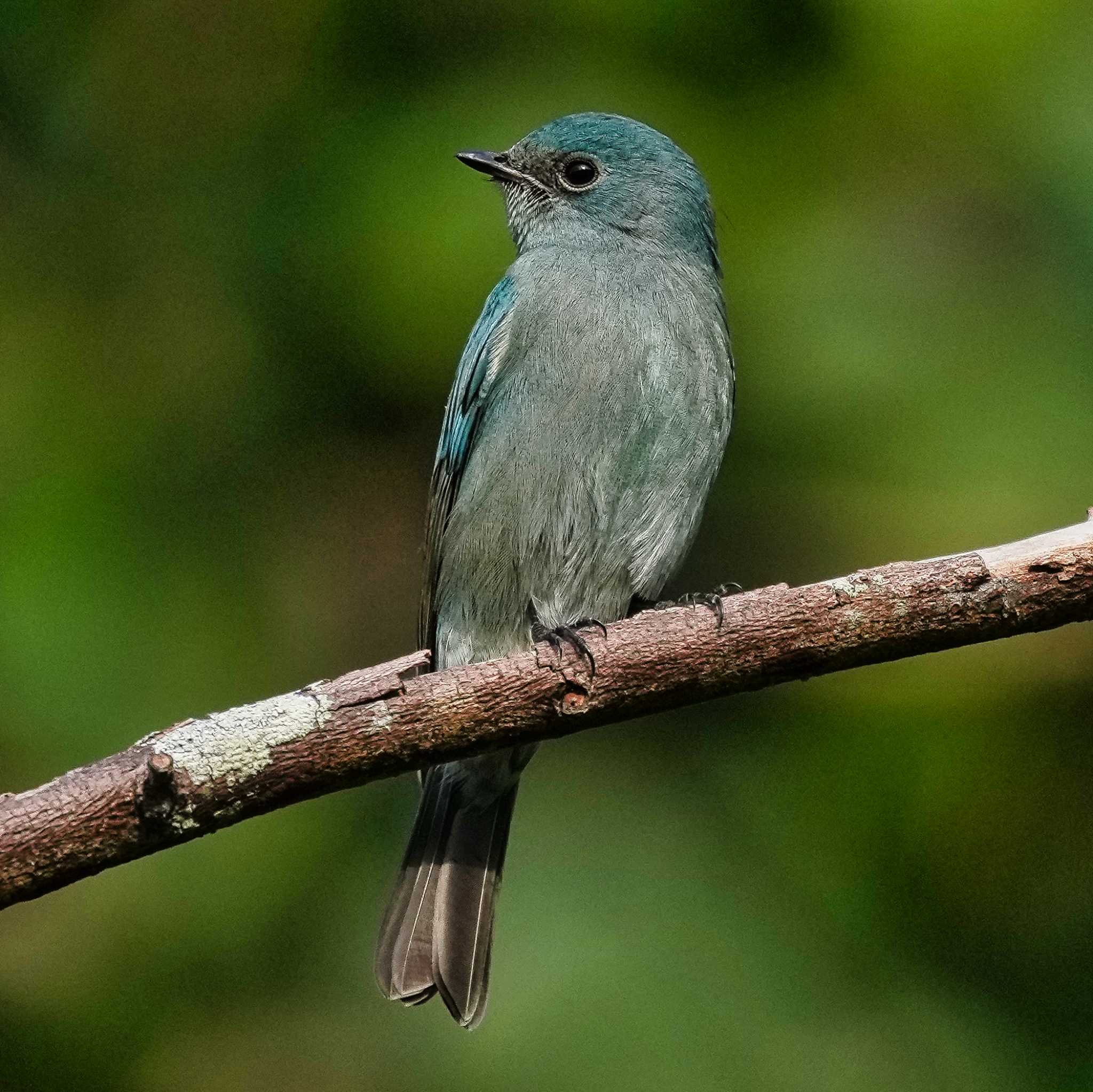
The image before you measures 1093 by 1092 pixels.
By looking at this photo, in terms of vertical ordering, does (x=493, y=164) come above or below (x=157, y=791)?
above

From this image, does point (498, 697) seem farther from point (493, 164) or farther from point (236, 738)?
point (493, 164)

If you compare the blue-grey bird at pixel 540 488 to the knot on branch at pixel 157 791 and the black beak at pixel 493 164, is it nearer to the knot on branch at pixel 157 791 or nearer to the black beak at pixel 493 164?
the black beak at pixel 493 164

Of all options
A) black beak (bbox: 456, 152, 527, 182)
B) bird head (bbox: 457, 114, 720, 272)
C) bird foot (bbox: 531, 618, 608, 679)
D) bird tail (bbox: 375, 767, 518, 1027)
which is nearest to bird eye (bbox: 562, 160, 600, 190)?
bird head (bbox: 457, 114, 720, 272)

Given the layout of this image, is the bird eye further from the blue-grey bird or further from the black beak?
the blue-grey bird

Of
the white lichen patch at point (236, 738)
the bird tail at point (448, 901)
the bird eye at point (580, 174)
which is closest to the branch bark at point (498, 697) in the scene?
the white lichen patch at point (236, 738)

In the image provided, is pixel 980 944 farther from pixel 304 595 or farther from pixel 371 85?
pixel 371 85

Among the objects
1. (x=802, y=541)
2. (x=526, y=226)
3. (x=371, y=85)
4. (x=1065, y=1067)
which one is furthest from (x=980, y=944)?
(x=371, y=85)

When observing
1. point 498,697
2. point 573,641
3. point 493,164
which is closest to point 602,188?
point 493,164
